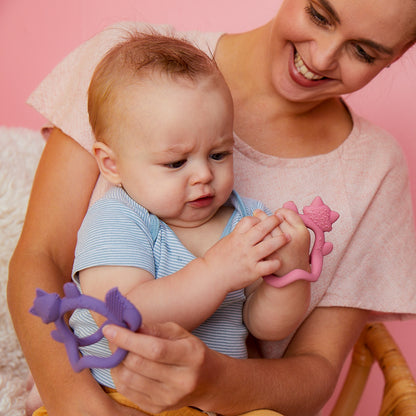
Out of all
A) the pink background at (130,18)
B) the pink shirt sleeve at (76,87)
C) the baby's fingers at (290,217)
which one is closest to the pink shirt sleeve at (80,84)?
the pink shirt sleeve at (76,87)

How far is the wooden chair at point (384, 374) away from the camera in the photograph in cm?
154

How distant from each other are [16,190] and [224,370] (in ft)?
2.84

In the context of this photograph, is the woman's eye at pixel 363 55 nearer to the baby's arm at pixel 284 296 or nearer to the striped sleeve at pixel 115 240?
the baby's arm at pixel 284 296

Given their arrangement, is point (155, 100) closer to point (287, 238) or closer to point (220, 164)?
point (220, 164)

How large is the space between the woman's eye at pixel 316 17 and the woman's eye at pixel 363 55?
0.09 m

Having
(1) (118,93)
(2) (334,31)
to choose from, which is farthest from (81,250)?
(2) (334,31)

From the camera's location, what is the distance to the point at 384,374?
169 cm

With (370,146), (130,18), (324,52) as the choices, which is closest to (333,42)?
(324,52)

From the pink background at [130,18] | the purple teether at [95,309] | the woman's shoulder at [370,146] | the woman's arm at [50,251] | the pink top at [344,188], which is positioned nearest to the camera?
the purple teether at [95,309]

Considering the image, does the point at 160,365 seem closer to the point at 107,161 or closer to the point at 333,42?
the point at 107,161

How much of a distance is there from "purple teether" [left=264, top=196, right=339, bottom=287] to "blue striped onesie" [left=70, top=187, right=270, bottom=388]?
6.1 inches

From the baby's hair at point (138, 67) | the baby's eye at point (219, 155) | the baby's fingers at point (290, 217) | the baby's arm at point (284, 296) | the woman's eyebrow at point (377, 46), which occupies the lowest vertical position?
the baby's arm at point (284, 296)

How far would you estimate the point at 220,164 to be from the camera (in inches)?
45.9

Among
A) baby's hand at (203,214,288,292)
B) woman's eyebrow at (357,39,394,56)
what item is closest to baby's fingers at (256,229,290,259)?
baby's hand at (203,214,288,292)
